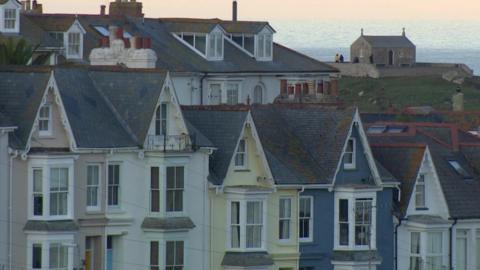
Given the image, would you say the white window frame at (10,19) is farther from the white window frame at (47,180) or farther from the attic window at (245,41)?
the white window frame at (47,180)

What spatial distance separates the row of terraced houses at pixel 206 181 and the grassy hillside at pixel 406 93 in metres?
86.0

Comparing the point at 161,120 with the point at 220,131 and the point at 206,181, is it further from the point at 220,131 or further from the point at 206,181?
the point at 220,131

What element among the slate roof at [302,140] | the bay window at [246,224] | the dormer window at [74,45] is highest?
the dormer window at [74,45]

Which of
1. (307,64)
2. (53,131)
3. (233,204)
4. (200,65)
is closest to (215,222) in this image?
(233,204)

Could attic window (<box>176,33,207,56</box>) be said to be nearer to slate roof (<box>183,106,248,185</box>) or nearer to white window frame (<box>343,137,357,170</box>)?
white window frame (<box>343,137,357,170</box>)

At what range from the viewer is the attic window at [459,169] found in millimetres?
81812

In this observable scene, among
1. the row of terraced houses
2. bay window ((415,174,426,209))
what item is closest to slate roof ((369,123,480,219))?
the row of terraced houses

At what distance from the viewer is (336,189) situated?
77.5 metres

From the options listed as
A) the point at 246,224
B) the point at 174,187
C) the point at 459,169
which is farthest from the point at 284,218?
the point at 459,169

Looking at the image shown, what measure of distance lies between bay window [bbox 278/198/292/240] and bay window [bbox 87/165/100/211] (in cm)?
668

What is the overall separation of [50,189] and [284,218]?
8.86 meters

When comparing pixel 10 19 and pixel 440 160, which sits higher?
pixel 10 19

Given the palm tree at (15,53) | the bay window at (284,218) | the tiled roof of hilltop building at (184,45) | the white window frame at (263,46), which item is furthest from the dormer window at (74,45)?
the bay window at (284,218)

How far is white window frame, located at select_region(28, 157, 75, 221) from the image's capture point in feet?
232
